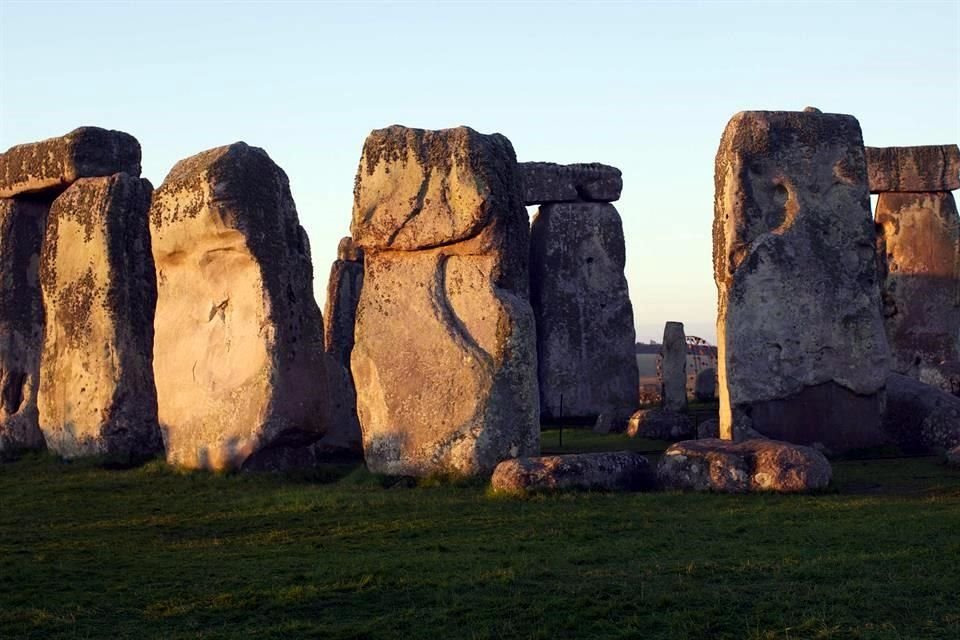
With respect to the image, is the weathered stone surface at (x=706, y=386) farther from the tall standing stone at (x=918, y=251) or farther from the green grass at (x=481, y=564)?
the green grass at (x=481, y=564)

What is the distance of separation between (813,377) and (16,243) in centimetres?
960

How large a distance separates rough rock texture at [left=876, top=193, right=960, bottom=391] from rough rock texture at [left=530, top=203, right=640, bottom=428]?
4.69m

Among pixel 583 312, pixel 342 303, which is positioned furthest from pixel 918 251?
pixel 342 303

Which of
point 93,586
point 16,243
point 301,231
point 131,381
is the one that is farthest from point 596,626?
point 16,243

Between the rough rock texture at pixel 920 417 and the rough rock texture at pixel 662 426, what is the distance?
8.33 ft

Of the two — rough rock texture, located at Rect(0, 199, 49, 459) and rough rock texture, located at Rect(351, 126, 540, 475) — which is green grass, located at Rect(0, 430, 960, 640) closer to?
rough rock texture, located at Rect(351, 126, 540, 475)

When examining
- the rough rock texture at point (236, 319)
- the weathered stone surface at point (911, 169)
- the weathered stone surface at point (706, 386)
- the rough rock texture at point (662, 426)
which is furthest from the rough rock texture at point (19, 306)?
the weathered stone surface at point (911, 169)

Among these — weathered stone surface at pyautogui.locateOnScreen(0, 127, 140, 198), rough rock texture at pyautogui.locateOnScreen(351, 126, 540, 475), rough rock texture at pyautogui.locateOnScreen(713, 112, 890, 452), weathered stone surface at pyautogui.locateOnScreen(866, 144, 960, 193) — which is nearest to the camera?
rough rock texture at pyautogui.locateOnScreen(351, 126, 540, 475)

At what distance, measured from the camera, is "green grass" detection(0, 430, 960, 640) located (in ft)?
25.0

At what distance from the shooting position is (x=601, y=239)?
24.0m

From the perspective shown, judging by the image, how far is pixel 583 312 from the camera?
Result: 23656mm

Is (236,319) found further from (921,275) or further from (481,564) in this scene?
(921,275)

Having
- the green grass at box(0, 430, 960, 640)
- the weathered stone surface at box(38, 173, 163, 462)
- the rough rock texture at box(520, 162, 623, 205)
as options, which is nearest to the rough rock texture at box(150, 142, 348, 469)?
the weathered stone surface at box(38, 173, 163, 462)

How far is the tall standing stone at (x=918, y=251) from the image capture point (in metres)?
25.0
